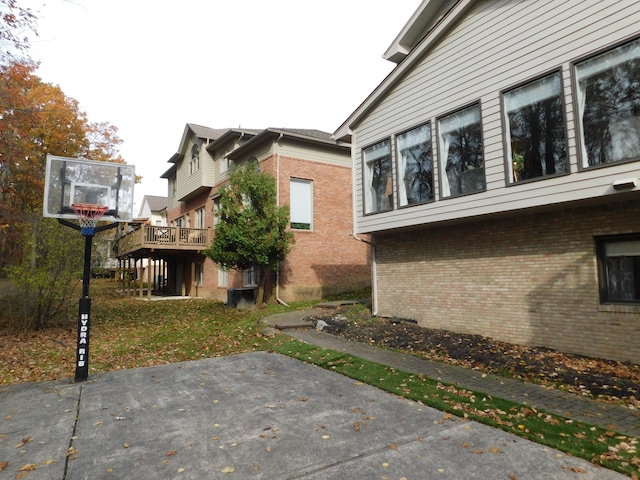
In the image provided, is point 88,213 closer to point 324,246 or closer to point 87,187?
point 87,187

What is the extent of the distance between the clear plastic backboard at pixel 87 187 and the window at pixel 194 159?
15.2 meters

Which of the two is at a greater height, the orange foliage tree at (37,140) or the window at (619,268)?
the orange foliage tree at (37,140)

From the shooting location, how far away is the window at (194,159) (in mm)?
23369

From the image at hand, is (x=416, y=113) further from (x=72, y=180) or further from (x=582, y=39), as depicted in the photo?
(x=72, y=180)

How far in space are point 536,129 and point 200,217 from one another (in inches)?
784

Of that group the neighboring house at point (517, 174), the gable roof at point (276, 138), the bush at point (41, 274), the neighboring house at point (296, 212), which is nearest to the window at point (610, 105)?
the neighboring house at point (517, 174)

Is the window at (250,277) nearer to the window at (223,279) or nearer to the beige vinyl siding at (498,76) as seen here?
the window at (223,279)

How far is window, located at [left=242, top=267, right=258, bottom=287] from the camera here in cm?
1838

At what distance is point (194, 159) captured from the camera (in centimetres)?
2412

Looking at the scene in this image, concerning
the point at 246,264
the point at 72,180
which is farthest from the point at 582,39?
the point at 246,264

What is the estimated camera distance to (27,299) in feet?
36.5

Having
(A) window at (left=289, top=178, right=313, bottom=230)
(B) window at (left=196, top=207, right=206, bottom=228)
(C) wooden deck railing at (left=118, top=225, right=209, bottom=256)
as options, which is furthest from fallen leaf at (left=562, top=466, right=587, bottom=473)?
(B) window at (left=196, top=207, right=206, bottom=228)

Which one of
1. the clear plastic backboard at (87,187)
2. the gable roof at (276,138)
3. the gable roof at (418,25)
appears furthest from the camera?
the gable roof at (276,138)

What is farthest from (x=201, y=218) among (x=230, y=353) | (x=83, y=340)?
(x=83, y=340)
